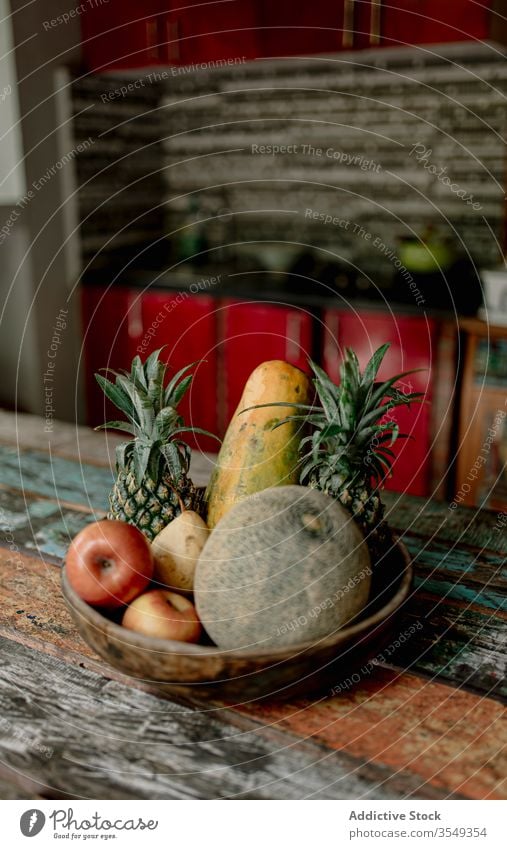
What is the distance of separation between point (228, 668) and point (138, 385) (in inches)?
14.7

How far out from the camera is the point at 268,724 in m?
0.72

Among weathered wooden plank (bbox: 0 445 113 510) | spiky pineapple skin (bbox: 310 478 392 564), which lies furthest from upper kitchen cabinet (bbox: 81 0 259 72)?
spiky pineapple skin (bbox: 310 478 392 564)

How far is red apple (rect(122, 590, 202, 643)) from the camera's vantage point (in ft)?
2.38

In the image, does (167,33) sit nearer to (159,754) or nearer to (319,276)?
(319,276)

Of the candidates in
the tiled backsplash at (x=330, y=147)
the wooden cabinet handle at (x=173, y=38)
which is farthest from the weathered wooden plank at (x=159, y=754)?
the wooden cabinet handle at (x=173, y=38)

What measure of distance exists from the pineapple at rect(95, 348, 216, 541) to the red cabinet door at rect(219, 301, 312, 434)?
5.80 ft

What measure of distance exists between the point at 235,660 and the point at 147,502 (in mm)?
282

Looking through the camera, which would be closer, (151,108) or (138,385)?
(138,385)

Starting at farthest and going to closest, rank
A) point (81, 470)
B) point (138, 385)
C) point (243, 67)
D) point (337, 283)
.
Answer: point (243, 67) < point (337, 283) < point (81, 470) < point (138, 385)

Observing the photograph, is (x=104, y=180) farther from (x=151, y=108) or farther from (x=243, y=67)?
(x=243, y=67)

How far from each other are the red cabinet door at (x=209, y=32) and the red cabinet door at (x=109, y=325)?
2.95ft

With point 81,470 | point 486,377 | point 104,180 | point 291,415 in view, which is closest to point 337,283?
point 486,377

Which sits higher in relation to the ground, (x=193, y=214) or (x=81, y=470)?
(x=193, y=214)

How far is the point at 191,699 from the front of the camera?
0.75 metres
